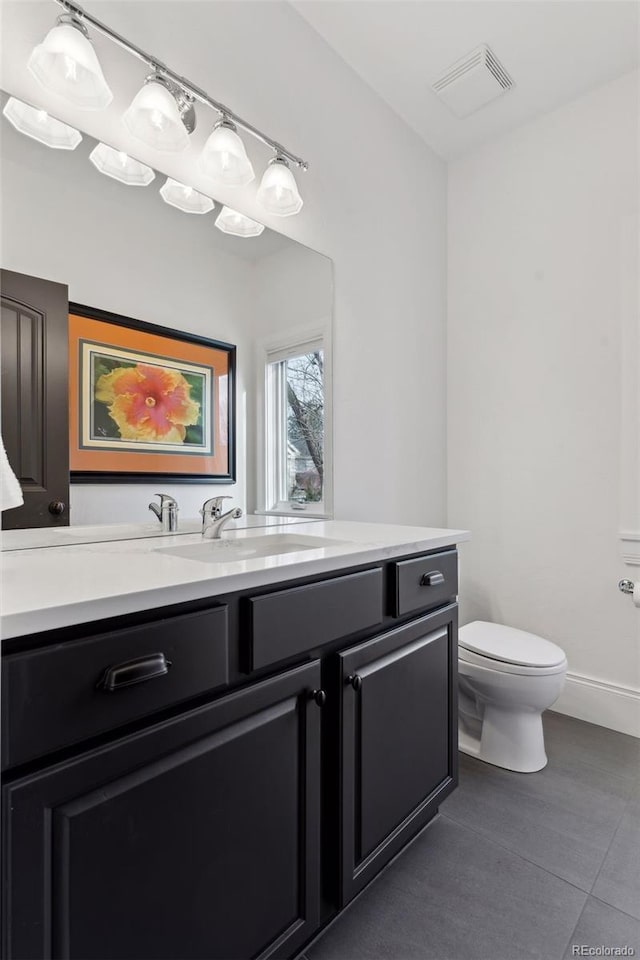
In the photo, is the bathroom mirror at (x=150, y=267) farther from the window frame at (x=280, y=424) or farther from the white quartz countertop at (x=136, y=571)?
the white quartz countertop at (x=136, y=571)

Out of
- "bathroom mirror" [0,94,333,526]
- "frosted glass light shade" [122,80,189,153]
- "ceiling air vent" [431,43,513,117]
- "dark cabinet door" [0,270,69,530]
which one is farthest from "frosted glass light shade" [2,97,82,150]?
"ceiling air vent" [431,43,513,117]

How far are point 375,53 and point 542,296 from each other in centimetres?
124

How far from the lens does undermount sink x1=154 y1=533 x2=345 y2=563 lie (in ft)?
4.19

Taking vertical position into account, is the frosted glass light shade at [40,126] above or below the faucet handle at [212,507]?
above

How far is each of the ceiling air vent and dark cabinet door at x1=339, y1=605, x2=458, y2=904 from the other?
7.13 feet

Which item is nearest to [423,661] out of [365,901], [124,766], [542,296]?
[365,901]

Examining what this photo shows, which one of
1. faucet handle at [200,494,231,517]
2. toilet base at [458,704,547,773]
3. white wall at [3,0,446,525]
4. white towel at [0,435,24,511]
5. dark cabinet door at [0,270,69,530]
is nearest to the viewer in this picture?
white towel at [0,435,24,511]

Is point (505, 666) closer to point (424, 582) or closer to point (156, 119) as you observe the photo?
point (424, 582)

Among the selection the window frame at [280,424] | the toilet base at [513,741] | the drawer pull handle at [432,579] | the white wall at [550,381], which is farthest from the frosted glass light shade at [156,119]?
the toilet base at [513,741]

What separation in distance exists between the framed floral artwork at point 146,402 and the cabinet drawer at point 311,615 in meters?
0.63

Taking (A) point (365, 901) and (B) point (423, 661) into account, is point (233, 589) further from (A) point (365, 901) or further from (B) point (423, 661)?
(A) point (365, 901)

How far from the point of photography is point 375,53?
1993 mm

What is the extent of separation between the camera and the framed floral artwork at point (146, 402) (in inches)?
49.4
